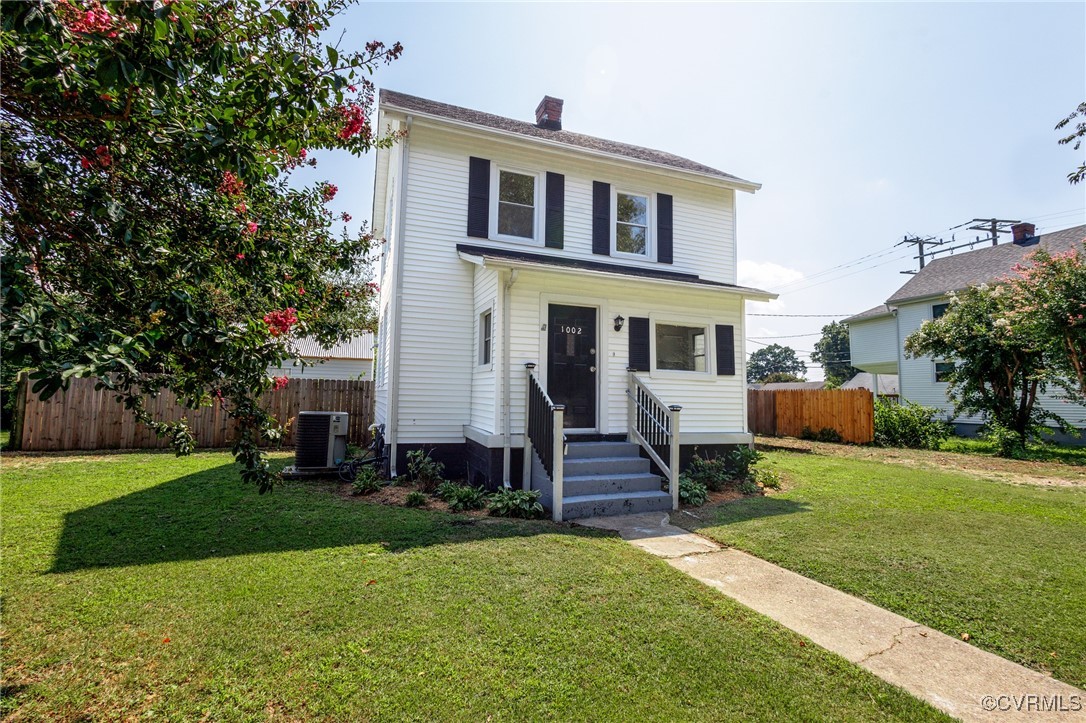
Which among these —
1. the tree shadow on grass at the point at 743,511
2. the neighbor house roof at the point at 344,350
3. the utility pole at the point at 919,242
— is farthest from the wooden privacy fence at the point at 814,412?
the utility pole at the point at 919,242

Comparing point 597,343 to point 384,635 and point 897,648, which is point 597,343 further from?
point 384,635

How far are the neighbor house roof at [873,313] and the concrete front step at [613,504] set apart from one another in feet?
63.8

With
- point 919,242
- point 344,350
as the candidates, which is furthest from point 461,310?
point 919,242

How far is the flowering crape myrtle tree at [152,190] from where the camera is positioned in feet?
6.11

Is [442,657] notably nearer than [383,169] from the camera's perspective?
Yes

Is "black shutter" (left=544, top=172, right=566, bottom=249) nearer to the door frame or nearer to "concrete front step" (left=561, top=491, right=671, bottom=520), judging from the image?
the door frame

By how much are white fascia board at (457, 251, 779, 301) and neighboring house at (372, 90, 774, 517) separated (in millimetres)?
28

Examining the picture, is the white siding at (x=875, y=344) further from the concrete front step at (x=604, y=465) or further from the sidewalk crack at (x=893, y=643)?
the sidewalk crack at (x=893, y=643)

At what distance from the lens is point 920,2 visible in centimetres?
691

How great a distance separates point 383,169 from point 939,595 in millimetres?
12209

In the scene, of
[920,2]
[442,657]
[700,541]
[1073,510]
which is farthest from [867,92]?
[442,657]

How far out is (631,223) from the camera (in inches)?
367

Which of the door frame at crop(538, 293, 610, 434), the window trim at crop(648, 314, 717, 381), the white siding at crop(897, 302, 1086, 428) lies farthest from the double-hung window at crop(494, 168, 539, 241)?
the white siding at crop(897, 302, 1086, 428)

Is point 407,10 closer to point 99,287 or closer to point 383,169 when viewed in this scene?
point 99,287
